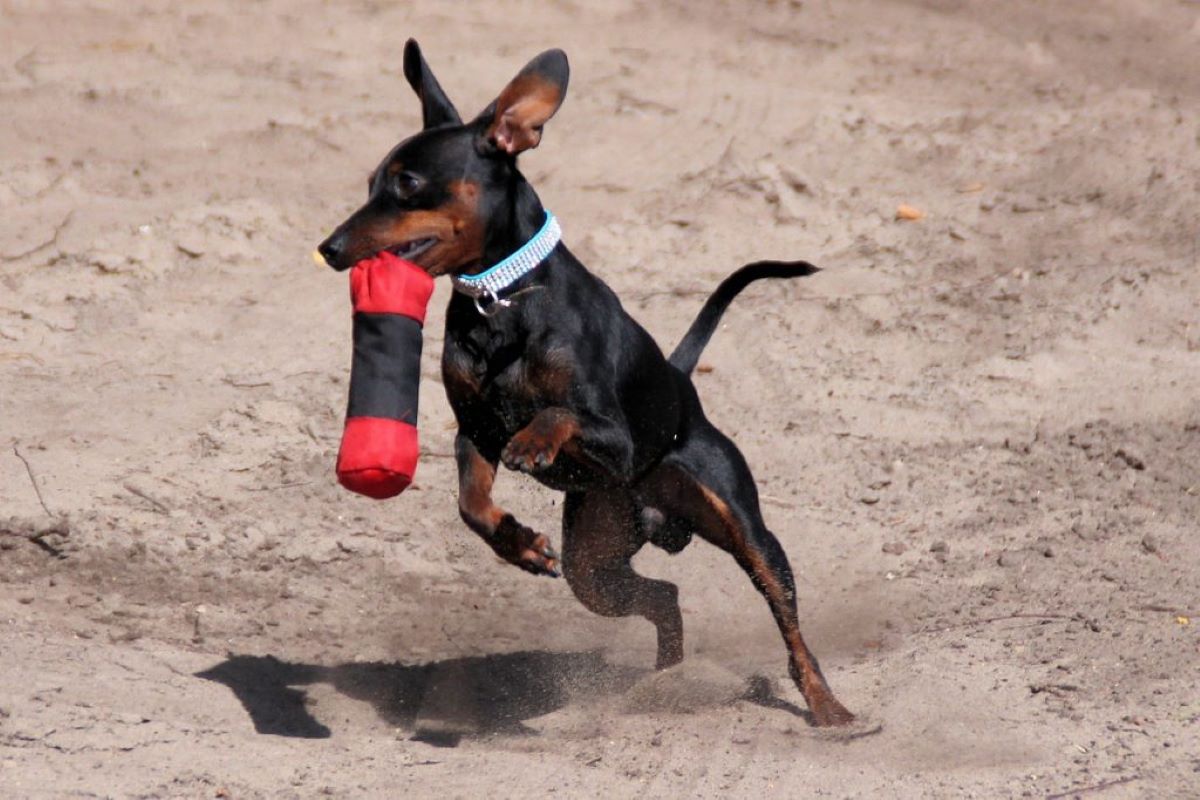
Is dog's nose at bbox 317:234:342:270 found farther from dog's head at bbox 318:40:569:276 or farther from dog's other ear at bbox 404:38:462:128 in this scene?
dog's other ear at bbox 404:38:462:128

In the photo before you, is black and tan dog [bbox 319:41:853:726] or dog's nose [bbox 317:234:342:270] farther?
black and tan dog [bbox 319:41:853:726]

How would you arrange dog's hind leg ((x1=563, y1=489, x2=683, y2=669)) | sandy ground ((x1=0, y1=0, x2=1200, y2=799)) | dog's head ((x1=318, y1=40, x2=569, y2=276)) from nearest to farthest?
dog's head ((x1=318, y1=40, x2=569, y2=276)), sandy ground ((x1=0, y1=0, x2=1200, y2=799)), dog's hind leg ((x1=563, y1=489, x2=683, y2=669))

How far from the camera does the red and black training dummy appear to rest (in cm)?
449

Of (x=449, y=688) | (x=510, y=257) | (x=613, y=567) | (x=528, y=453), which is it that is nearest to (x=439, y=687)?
(x=449, y=688)

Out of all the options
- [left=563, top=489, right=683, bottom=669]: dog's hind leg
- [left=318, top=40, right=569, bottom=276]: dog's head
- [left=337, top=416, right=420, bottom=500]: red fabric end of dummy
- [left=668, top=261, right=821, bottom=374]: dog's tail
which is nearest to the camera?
[left=337, top=416, right=420, bottom=500]: red fabric end of dummy

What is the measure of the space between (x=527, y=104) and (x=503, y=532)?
1.29m

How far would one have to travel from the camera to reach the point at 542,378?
16.1 ft

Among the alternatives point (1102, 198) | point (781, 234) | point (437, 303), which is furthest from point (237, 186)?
point (1102, 198)

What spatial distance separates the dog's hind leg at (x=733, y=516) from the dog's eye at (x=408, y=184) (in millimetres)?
1443

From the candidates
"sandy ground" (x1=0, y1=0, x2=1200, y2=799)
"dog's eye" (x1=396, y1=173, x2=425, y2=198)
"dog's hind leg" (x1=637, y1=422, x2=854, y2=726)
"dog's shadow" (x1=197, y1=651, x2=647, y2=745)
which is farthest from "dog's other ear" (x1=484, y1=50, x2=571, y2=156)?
"dog's shadow" (x1=197, y1=651, x2=647, y2=745)

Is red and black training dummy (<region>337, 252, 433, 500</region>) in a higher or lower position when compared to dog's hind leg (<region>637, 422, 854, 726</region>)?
higher

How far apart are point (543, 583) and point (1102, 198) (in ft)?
13.3

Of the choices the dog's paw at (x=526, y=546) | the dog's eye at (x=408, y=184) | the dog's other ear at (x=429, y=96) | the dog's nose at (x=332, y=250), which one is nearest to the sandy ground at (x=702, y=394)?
the dog's paw at (x=526, y=546)

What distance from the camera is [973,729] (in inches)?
203
